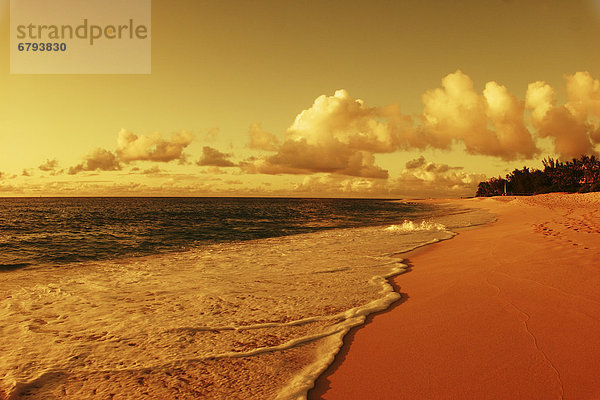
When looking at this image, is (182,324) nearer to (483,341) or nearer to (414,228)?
(483,341)

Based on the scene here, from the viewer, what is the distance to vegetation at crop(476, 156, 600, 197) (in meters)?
86.0

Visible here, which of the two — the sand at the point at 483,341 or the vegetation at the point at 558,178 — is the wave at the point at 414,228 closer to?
the sand at the point at 483,341

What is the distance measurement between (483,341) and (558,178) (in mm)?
117178

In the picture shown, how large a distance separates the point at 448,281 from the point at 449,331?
3049 mm

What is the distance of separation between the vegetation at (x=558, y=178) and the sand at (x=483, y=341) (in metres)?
95.0

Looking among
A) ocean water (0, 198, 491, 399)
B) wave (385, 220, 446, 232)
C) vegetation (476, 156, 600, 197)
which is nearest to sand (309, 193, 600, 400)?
ocean water (0, 198, 491, 399)

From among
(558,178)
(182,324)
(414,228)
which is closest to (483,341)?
(182,324)

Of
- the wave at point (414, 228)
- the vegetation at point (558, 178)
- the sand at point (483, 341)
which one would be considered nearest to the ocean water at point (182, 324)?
the sand at point (483, 341)

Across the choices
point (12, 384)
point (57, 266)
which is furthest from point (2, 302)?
point (57, 266)

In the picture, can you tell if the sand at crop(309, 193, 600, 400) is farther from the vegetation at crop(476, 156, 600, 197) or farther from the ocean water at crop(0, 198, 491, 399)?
the vegetation at crop(476, 156, 600, 197)

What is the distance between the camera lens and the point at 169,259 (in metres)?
12.5

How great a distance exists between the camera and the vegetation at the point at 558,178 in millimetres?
86000

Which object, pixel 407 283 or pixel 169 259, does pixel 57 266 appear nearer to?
pixel 169 259

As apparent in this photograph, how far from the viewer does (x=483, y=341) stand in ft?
14.4
